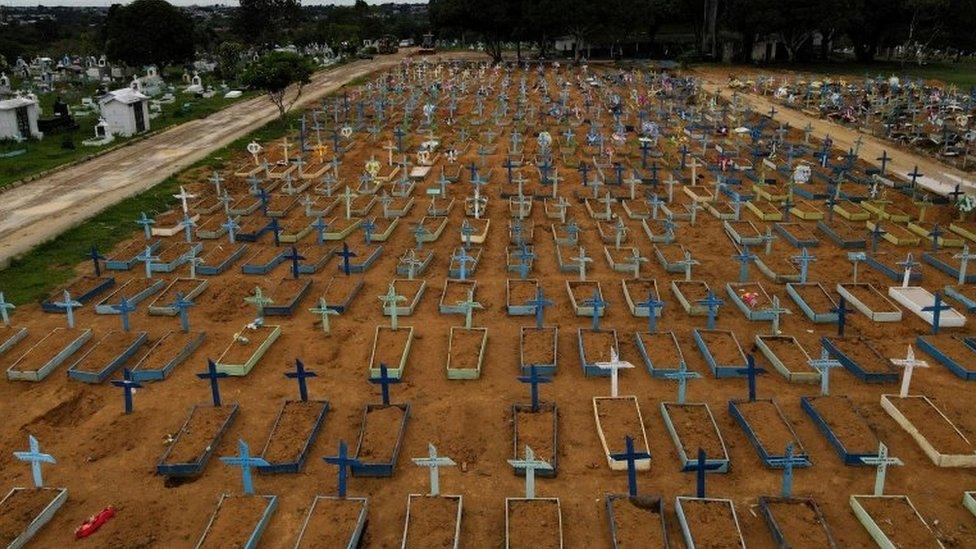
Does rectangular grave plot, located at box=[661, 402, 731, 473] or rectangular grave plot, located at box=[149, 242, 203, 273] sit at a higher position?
rectangular grave plot, located at box=[149, 242, 203, 273]

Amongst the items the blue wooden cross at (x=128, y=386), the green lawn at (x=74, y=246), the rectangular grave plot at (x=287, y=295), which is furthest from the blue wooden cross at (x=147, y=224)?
the blue wooden cross at (x=128, y=386)

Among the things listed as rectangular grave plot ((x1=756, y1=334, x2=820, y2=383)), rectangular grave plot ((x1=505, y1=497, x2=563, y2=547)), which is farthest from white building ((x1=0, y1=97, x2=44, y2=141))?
rectangular grave plot ((x1=756, y1=334, x2=820, y2=383))

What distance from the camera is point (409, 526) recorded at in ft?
37.2

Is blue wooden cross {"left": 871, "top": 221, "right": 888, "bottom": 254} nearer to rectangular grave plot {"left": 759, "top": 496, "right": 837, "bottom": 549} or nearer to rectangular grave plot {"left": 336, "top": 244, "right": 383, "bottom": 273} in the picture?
rectangular grave plot {"left": 759, "top": 496, "right": 837, "bottom": 549}

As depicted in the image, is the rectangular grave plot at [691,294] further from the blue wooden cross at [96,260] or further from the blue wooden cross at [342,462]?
the blue wooden cross at [96,260]

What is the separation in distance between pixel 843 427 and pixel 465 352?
7632 millimetres

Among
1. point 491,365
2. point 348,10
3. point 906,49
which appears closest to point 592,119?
point 491,365

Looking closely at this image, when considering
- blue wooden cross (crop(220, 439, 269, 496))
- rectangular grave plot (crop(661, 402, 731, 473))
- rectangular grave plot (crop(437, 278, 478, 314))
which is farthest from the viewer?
rectangular grave plot (crop(437, 278, 478, 314))

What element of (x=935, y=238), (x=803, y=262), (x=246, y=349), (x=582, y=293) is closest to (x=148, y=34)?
(x=246, y=349)

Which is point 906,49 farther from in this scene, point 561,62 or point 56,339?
point 56,339

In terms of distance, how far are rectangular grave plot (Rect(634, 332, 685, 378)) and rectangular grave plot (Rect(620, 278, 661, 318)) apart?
1.13 m

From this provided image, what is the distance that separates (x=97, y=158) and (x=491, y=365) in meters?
29.6

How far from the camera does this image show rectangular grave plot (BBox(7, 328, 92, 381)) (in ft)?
52.9

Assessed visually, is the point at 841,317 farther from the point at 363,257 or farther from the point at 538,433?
the point at 363,257
